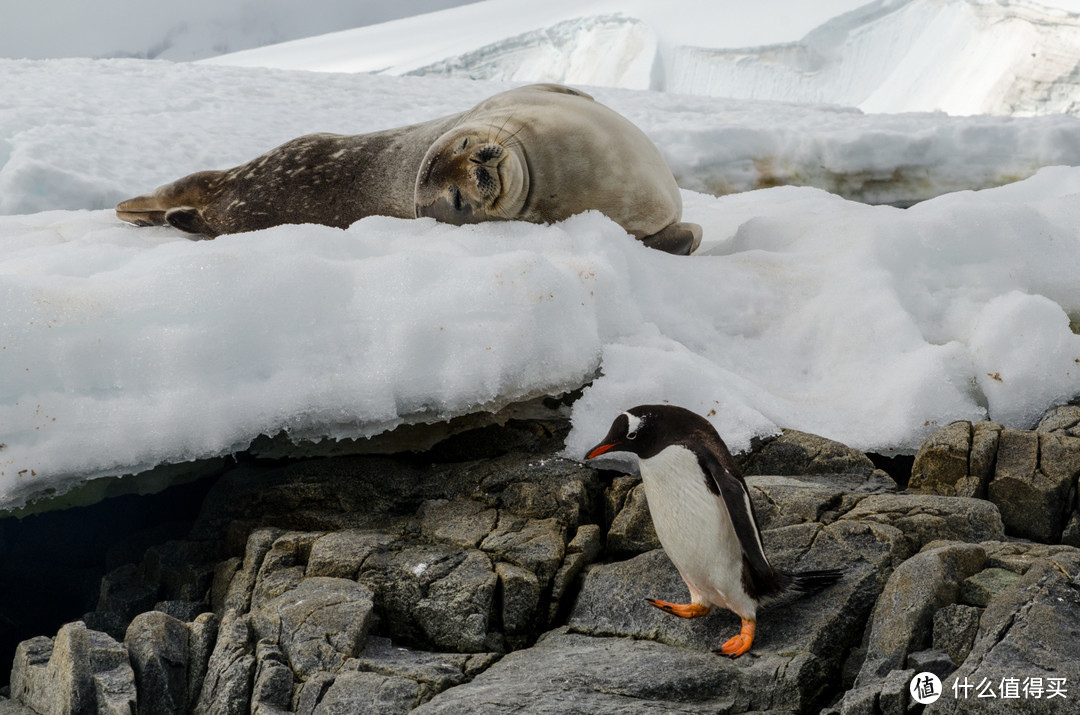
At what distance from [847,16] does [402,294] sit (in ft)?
46.0

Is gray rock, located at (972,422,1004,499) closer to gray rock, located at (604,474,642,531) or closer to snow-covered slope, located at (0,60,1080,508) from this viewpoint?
snow-covered slope, located at (0,60,1080,508)

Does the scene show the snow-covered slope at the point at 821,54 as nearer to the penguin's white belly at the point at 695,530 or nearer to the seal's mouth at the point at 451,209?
the seal's mouth at the point at 451,209

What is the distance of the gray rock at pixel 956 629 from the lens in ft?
6.28

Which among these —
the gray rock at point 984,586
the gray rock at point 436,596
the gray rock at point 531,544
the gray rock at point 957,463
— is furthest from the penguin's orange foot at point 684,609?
the gray rock at point 957,463

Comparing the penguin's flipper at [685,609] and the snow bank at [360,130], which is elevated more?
the snow bank at [360,130]

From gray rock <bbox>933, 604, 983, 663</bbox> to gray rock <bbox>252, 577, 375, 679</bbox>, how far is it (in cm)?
139

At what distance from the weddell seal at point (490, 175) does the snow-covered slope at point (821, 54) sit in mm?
10010

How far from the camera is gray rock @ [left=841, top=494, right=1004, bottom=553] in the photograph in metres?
2.42

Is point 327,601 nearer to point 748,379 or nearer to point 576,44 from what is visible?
point 748,379

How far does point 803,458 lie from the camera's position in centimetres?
295

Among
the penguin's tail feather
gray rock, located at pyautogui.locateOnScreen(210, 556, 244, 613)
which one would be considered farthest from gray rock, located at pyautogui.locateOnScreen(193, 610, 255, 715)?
the penguin's tail feather

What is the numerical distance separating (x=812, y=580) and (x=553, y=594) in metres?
0.71

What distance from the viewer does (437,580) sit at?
8.28 ft

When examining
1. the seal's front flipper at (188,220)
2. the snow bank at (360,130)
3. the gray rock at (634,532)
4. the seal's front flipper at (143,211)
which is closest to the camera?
the gray rock at (634,532)
